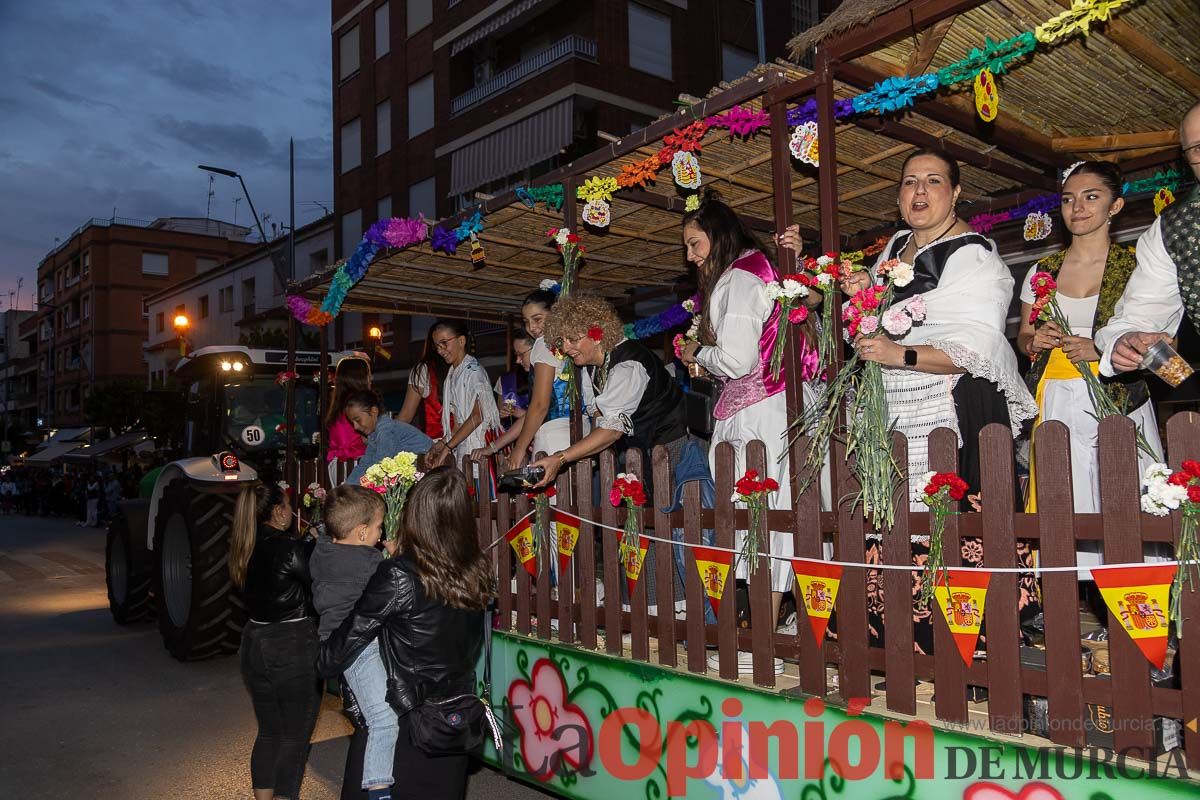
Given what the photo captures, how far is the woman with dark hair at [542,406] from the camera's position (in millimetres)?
5090

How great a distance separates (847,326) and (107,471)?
34200 mm

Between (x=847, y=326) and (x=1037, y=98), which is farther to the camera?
(x=1037, y=98)

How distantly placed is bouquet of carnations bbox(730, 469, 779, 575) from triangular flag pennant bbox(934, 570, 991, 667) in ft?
2.50

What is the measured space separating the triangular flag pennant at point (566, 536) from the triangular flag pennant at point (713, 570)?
2.79ft

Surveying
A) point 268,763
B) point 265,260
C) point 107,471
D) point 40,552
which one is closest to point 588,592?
point 268,763

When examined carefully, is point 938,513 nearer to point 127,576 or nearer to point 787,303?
point 787,303

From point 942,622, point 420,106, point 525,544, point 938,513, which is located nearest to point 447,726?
point 525,544

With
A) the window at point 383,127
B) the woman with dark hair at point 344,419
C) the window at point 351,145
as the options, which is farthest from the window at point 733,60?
the woman with dark hair at point 344,419

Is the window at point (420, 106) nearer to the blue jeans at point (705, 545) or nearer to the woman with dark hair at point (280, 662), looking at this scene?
the woman with dark hair at point (280, 662)

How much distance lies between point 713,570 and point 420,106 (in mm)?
22432

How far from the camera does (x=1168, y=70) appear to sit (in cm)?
420

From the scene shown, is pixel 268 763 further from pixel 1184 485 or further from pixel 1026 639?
pixel 1184 485

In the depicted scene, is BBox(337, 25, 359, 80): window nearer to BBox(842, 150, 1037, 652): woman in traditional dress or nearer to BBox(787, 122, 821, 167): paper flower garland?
BBox(787, 122, 821, 167): paper flower garland

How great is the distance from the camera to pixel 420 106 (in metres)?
23.7
